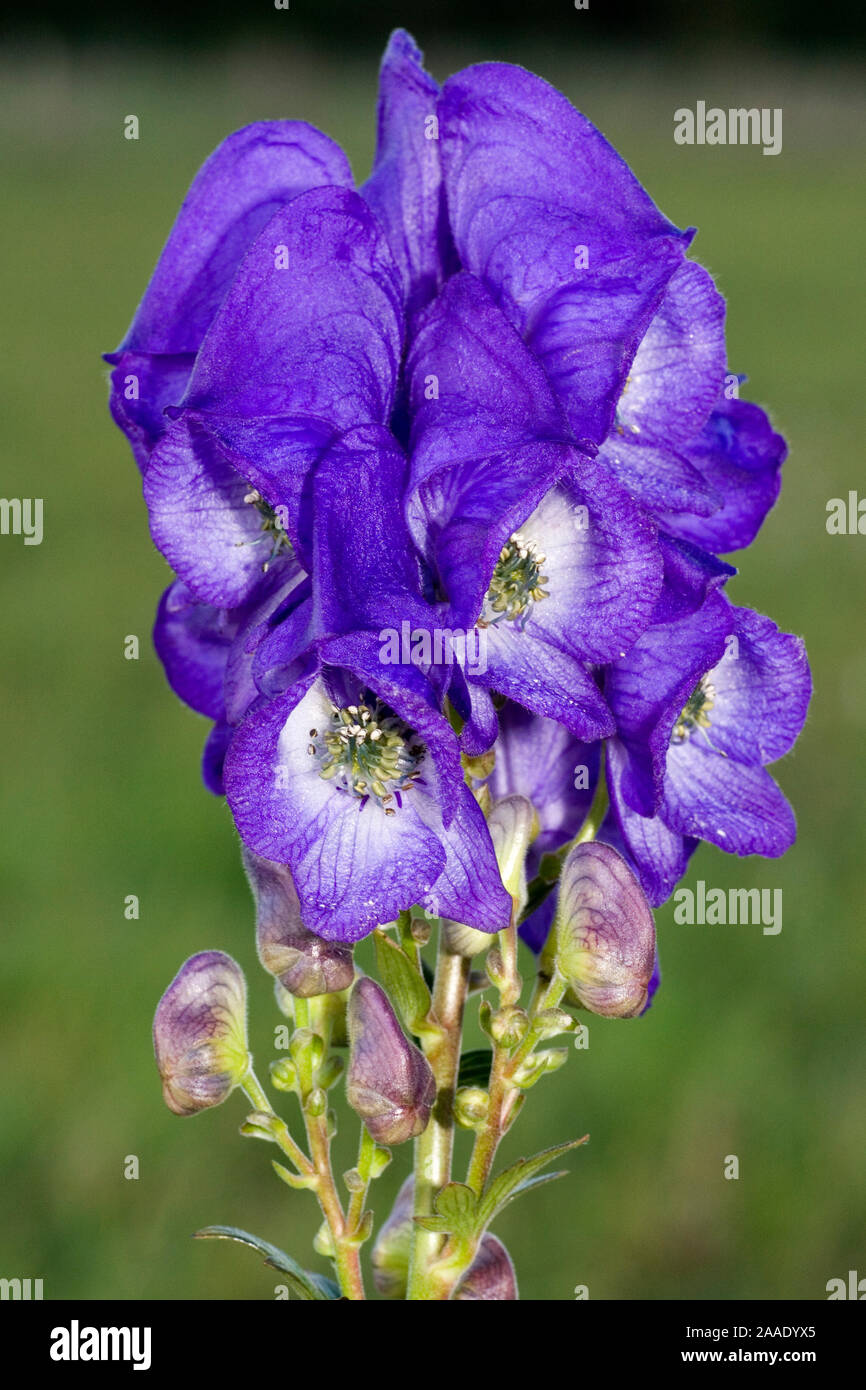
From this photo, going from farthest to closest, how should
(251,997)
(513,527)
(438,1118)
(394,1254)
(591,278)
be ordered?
(251,997)
(394,1254)
(438,1118)
(591,278)
(513,527)

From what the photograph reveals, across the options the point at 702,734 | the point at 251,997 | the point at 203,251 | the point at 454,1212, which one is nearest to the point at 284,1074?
the point at 454,1212

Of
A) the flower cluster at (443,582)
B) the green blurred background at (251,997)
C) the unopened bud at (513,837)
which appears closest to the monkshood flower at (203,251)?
the flower cluster at (443,582)

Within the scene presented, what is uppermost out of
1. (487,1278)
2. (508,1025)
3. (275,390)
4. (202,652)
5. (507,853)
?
(275,390)

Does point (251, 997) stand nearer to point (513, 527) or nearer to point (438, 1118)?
point (438, 1118)

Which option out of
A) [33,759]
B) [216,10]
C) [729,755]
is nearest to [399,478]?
[729,755]
